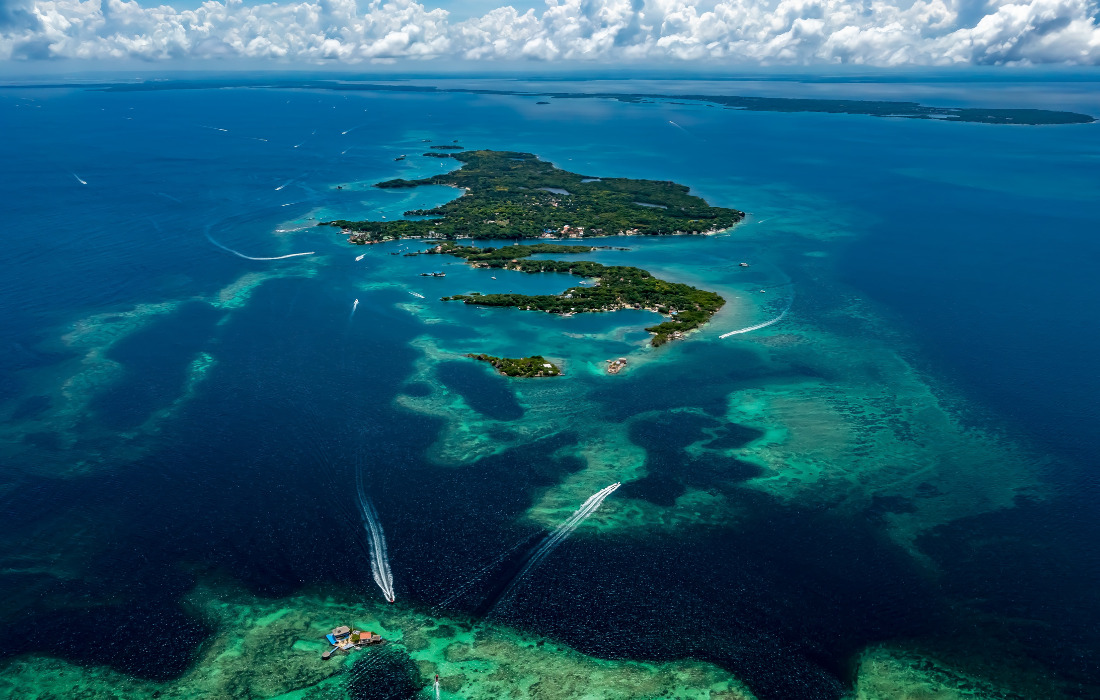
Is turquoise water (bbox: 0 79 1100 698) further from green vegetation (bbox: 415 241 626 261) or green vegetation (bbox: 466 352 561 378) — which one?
green vegetation (bbox: 415 241 626 261)

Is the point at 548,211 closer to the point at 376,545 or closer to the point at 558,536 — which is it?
the point at 558,536

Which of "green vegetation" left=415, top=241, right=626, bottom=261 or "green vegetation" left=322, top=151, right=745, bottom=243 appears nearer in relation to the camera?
"green vegetation" left=415, top=241, right=626, bottom=261

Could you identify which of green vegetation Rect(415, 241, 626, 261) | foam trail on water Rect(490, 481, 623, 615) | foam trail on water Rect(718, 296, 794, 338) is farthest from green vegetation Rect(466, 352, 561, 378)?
green vegetation Rect(415, 241, 626, 261)

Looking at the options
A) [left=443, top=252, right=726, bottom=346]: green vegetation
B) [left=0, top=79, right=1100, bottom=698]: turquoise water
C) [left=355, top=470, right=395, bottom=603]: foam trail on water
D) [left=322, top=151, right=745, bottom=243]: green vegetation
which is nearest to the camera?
[left=0, top=79, right=1100, bottom=698]: turquoise water

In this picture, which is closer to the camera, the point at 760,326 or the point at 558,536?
the point at 558,536

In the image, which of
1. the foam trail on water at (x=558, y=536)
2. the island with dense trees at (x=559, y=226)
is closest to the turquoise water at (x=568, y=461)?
the foam trail on water at (x=558, y=536)

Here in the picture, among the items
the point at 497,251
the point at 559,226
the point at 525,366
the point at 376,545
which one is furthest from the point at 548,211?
the point at 376,545
